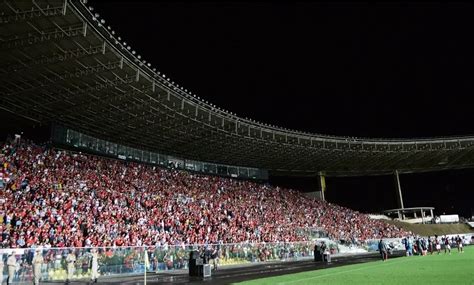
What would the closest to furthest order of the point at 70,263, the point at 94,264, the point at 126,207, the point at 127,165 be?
1. the point at 70,263
2. the point at 94,264
3. the point at 126,207
4. the point at 127,165

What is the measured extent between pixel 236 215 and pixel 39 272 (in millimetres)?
27061

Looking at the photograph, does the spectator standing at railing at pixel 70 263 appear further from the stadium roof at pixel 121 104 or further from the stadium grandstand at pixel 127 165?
the stadium roof at pixel 121 104

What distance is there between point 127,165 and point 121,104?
10.5m

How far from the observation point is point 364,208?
285 ft

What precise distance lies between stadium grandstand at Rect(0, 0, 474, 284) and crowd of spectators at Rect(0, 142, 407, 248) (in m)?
0.13

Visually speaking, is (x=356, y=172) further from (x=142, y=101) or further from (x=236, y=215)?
(x=142, y=101)

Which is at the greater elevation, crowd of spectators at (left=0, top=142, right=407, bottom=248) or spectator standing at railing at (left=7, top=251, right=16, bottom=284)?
crowd of spectators at (left=0, top=142, right=407, bottom=248)

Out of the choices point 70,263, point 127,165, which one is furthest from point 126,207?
point 70,263

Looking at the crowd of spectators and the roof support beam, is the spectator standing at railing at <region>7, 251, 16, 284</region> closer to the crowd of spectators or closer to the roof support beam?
the crowd of spectators

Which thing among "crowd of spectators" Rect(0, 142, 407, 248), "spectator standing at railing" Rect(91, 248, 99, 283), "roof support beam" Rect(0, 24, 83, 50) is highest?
"roof support beam" Rect(0, 24, 83, 50)

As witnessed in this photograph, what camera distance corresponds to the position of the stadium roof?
888 inches

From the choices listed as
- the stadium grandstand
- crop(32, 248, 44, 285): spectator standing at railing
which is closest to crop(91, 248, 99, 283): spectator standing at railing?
the stadium grandstand

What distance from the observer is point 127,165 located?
139 feet

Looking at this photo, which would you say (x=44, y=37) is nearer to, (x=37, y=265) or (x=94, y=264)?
(x=37, y=265)
